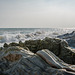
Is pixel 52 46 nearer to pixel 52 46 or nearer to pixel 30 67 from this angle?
pixel 52 46

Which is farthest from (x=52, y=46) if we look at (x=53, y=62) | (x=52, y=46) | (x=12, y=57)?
(x=53, y=62)

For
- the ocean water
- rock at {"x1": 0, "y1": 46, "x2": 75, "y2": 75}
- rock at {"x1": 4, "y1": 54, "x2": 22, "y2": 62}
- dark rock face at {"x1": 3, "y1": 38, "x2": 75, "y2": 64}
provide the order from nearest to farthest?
1. rock at {"x1": 0, "y1": 46, "x2": 75, "y2": 75}
2. rock at {"x1": 4, "y1": 54, "x2": 22, "y2": 62}
3. dark rock face at {"x1": 3, "y1": 38, "x2": 75, "y2": 64}
4. the ocean water

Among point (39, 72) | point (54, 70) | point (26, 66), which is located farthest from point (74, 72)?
point (26, 66)

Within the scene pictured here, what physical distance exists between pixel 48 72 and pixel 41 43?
353 centimetres

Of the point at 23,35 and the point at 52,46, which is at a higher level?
the point at 52,46

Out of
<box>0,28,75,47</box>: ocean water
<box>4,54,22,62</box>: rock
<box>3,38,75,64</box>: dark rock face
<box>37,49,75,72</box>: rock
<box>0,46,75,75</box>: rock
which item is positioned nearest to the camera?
<box>0,46,75,75</box>: rock

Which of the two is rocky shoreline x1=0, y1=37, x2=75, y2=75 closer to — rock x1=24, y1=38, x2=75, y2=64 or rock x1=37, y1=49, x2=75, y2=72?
rock x1=37, y1=49, x2=75, y2=72

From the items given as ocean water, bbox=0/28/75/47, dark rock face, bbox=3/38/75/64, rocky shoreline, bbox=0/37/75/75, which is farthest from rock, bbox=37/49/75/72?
ocean water, bbox=0/28/75/47

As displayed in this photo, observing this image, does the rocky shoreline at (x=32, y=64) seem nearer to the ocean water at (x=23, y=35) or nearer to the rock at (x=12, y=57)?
the rock at (x=12, y=57)

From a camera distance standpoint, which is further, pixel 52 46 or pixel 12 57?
pixel 52 46

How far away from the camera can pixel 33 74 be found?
9.81 feet

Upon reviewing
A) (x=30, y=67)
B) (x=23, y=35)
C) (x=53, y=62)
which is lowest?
(x=23, y=35)

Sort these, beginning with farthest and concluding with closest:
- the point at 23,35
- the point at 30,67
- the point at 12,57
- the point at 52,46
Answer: the point at 23,35, the point at 52,46, the point at 12,57, the point at 30,67

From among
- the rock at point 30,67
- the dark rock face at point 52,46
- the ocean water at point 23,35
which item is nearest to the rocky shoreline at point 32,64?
the rock at point 30,67
